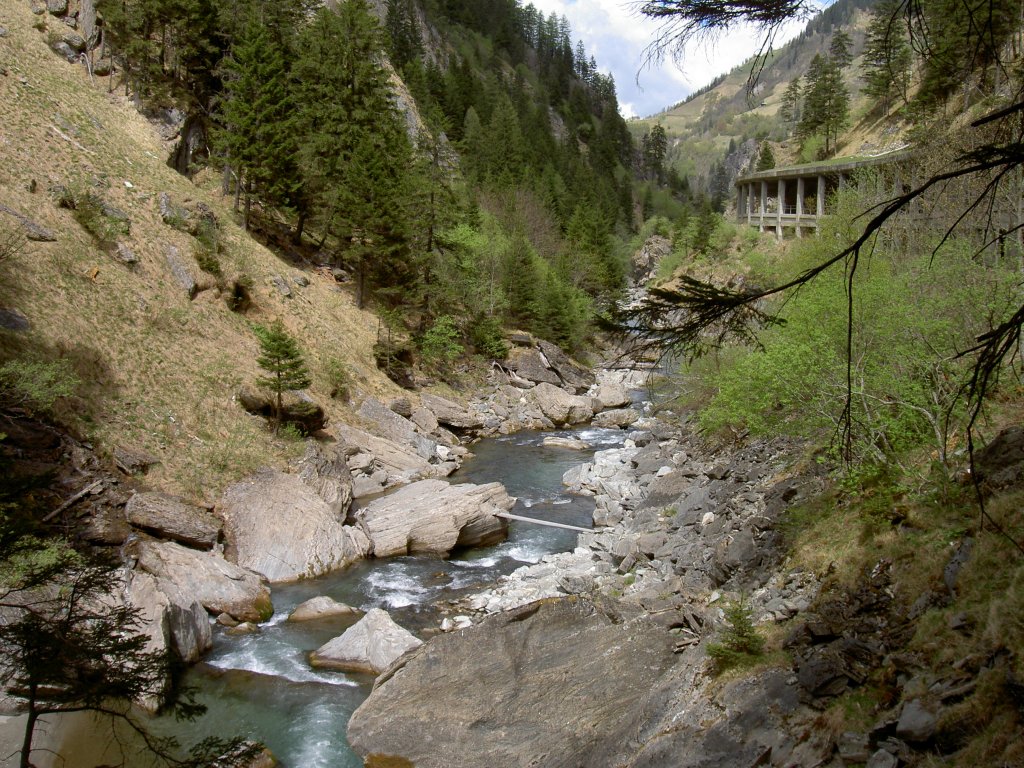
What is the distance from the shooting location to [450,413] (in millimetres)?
→ 31500

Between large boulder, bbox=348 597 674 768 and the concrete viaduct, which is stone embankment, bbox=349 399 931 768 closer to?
large boulder, bbox=348 597 674 768

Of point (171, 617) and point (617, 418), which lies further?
point (617, 418)

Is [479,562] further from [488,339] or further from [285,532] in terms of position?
[488,339]

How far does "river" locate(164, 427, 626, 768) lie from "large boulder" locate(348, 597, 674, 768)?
1.08 m

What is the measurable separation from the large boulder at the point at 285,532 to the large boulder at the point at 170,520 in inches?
27.9

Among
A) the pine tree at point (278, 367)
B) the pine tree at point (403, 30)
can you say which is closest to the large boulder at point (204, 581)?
the pine tree at point (278, 367)

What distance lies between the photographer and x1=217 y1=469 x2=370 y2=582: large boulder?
643 inches

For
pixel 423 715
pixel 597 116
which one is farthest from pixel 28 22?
pixel 597 116

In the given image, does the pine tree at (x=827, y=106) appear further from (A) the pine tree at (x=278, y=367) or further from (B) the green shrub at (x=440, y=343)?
(A) the pine tree at (x=278, y=367)

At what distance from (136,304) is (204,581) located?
1254 cm

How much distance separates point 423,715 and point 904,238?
68.7ft

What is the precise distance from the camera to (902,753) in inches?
232

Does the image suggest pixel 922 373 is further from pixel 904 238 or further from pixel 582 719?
pixel 904 238

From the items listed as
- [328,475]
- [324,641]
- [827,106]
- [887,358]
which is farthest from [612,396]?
[827,106]
